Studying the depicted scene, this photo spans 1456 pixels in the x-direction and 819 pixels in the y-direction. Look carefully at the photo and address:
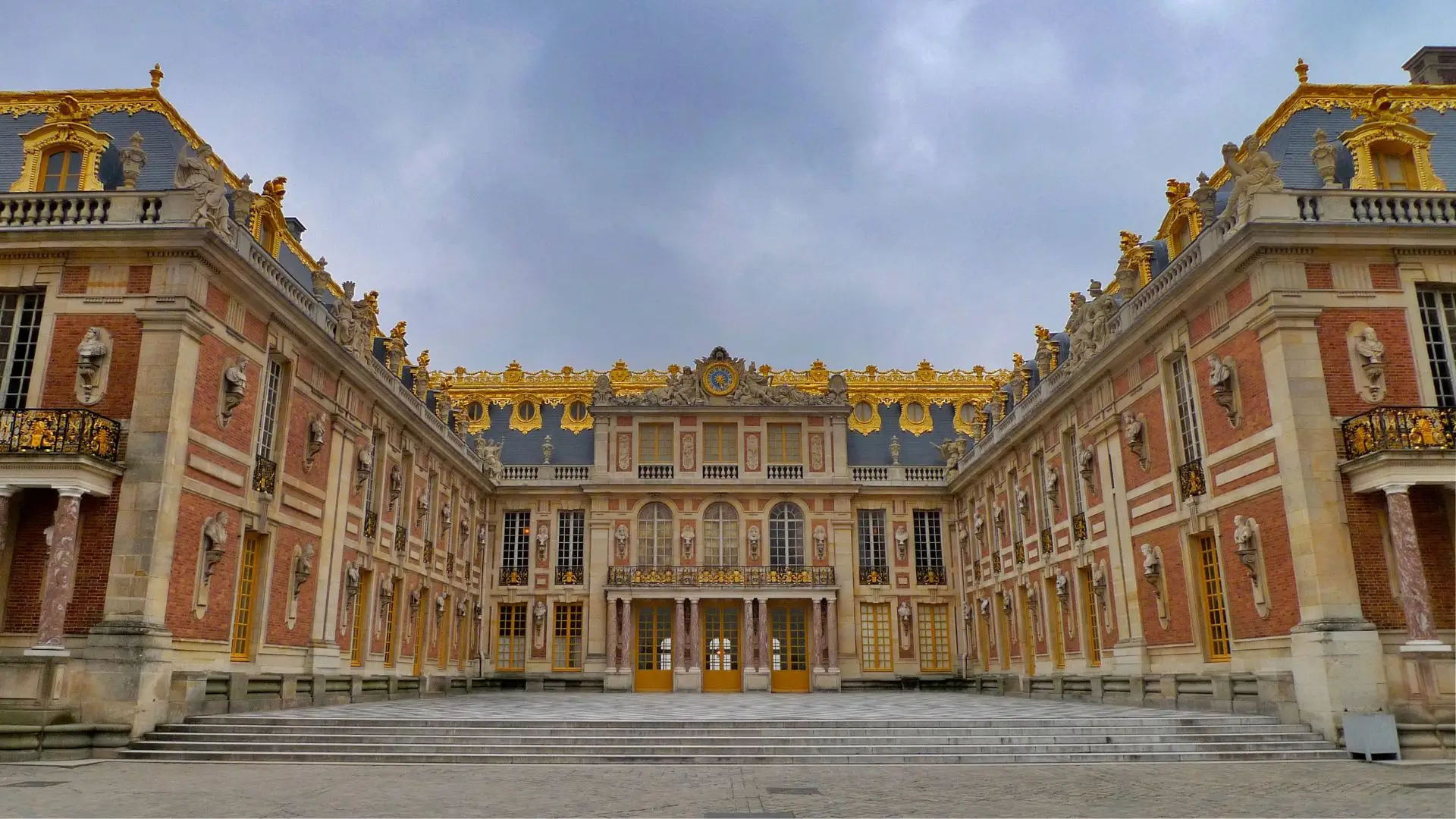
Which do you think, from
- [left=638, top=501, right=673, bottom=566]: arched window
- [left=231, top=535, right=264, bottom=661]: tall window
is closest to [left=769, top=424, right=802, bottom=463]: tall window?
[left=638, top=501, right=673, bottom=566]: arched window

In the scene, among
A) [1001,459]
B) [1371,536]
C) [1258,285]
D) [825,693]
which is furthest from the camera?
[825,693]

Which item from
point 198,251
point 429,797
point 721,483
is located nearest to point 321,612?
point 198,251

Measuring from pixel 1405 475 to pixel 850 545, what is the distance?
77.3 feet

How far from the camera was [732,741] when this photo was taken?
1430cm

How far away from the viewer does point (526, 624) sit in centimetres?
3578

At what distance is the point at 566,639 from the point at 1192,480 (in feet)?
78.1

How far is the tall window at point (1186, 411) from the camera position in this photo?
59.8ft

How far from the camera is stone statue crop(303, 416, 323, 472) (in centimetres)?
2028

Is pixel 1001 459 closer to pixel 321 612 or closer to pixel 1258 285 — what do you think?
pixel 1258 285

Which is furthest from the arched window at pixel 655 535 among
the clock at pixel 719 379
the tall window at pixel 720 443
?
the clock at pixel 719 379

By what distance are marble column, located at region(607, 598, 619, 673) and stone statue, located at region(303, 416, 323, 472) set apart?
16.2 metres

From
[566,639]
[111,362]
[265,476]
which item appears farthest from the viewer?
[566,639]

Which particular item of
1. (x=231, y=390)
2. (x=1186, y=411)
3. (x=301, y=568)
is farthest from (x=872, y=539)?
(x=231, y=390)

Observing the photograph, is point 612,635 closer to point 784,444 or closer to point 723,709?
point 784,444
